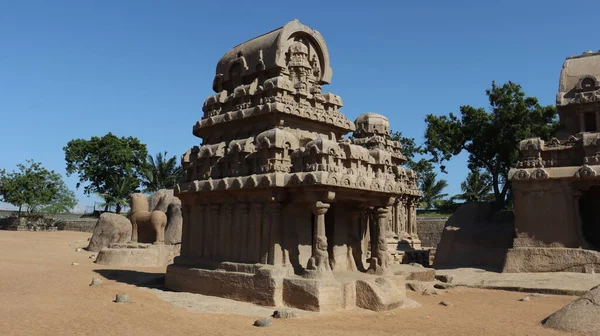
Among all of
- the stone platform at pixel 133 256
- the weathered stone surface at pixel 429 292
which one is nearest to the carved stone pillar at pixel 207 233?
the weathered stone surface at pixel 429 292

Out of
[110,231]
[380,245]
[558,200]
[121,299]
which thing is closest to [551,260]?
[558,200]

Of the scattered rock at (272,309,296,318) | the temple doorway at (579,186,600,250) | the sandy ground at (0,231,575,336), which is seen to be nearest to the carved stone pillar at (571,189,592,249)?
the temple doorway at (579,186,600,250)

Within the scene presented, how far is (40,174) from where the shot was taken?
44.3 metres

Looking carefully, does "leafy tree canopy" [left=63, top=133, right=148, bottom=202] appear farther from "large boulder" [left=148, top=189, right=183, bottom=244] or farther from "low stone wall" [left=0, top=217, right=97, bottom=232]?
"large boulder" [left=148, top=189, right=183, bottom=244]

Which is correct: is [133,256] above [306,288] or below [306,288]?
above

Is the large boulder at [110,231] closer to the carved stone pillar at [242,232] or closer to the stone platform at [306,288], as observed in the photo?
the stone platform at [306,288]

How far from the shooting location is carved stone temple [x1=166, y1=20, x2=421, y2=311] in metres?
10.7

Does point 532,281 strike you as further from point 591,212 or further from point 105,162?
point 105,162

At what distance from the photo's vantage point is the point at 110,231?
25.8 m

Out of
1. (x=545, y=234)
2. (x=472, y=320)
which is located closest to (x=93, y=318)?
(x=472, y=320)

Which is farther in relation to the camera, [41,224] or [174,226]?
[41,224]

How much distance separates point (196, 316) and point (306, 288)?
2315mm

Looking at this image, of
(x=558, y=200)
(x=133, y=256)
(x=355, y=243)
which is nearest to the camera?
(x=355, y=243)

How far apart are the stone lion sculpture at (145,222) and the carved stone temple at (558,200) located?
47.2 ft
